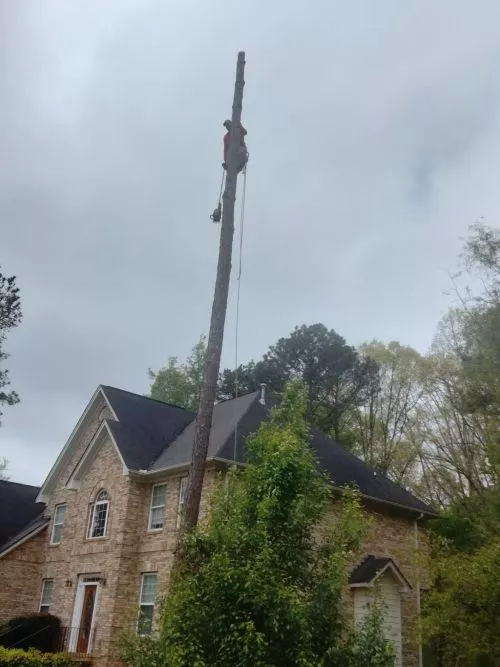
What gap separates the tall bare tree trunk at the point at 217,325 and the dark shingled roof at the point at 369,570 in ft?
32.2

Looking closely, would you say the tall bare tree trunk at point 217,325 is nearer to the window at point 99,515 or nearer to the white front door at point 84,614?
the white front door at point 84,614

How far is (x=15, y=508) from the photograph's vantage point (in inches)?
1095

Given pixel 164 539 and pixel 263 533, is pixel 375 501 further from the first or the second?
pixel 263 533

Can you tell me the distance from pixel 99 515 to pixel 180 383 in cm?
2188

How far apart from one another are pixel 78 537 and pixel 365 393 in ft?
70.7

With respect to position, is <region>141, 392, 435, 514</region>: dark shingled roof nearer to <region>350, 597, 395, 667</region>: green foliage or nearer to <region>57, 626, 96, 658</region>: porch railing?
<region>57, 626, 96, 658</region>: porch railing

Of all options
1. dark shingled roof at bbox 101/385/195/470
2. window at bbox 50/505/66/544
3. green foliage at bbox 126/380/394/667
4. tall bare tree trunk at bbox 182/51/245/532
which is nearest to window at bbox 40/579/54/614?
window at bbox 50/505/66/544

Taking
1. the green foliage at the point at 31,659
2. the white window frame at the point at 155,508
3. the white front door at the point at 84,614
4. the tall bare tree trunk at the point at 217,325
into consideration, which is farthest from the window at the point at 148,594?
the tall bare tree trunk at the point at 217,325

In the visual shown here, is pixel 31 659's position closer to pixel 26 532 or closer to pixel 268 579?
pixel 26 532

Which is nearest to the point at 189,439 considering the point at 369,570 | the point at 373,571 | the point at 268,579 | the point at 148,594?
the point at 148,594

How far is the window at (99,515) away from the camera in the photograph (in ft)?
71.6

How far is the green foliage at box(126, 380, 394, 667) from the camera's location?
772cm

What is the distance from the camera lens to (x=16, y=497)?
93.9ft

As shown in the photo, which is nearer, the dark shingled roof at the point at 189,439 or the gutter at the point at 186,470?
the gutter at the point at 186,470
